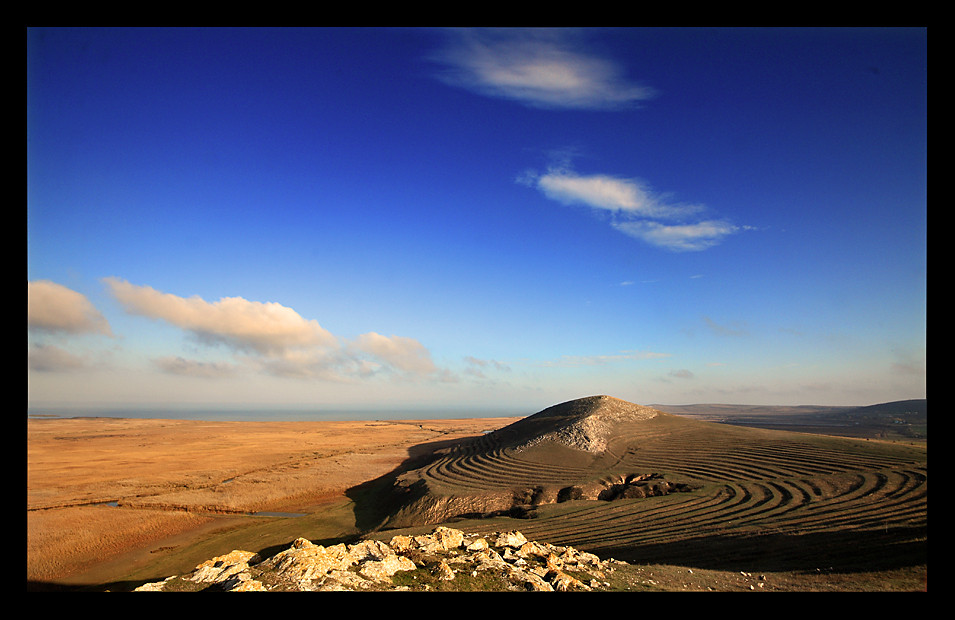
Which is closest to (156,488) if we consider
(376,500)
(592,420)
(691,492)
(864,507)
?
(376,500)

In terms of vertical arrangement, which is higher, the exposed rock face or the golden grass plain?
the exposed rock face

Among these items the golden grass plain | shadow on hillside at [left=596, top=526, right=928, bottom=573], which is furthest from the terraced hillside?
the golden grass plain

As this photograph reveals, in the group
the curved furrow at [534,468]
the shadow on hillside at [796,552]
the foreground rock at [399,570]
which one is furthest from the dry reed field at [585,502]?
the foreground rock at [399,570]

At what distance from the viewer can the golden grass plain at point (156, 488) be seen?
55.6ft

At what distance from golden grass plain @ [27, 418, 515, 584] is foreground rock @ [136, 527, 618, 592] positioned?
824 cm

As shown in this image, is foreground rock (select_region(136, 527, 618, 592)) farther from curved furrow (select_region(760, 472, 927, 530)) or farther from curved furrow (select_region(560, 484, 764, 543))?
curved furrow (select_region(760, 472, 927, 530))

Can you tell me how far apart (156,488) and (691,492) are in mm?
31748

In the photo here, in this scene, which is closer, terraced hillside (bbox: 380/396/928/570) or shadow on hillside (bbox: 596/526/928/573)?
shadow on hillside (bbox: 596/526/928/573)

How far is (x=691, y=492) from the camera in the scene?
1706 centimetres

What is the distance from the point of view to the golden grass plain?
16.9 meters
